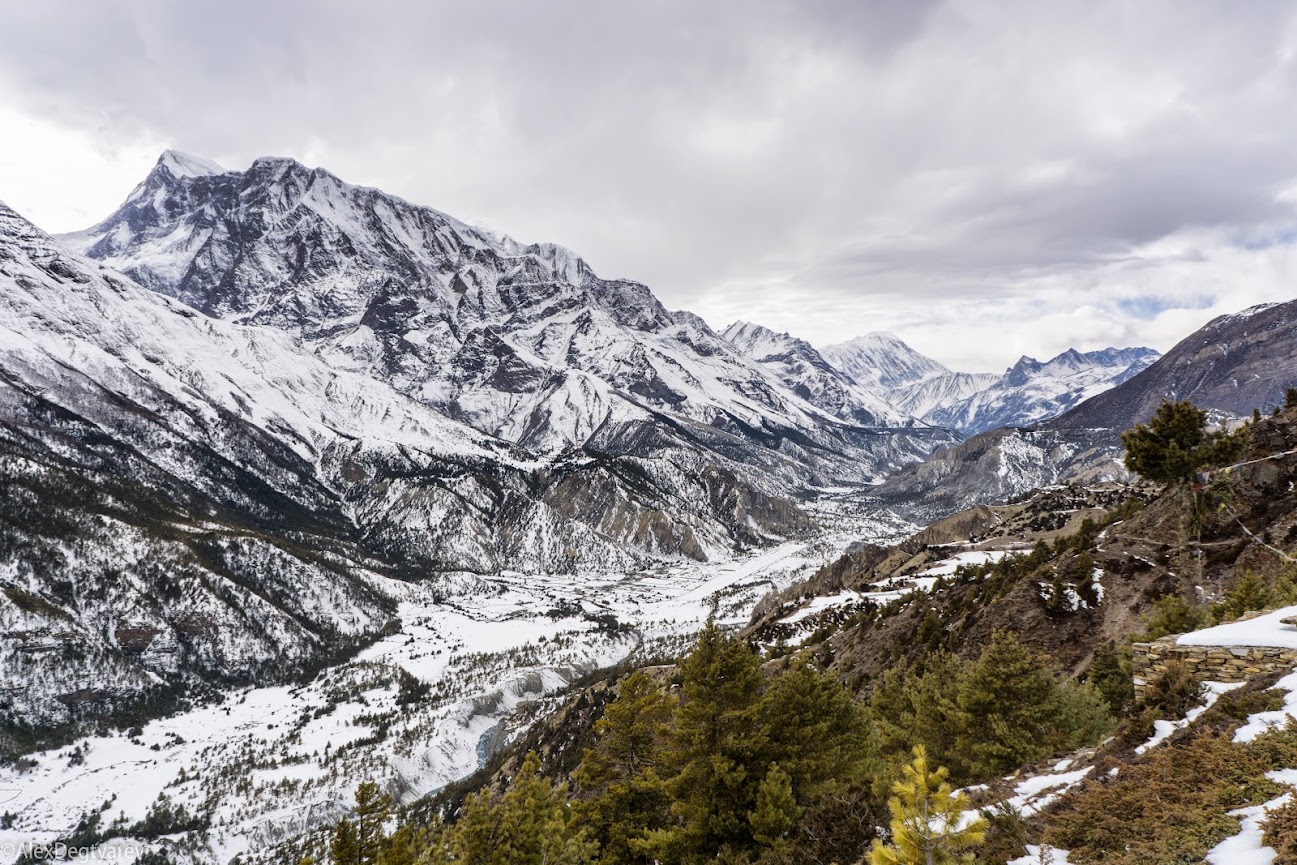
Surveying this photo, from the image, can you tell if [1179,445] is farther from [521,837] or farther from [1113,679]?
[521,837]

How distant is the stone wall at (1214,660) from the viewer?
1352cm

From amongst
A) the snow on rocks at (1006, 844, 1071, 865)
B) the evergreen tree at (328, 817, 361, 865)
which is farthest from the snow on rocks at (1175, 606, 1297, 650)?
the evergreen tree at (328, 817, 361, 865)

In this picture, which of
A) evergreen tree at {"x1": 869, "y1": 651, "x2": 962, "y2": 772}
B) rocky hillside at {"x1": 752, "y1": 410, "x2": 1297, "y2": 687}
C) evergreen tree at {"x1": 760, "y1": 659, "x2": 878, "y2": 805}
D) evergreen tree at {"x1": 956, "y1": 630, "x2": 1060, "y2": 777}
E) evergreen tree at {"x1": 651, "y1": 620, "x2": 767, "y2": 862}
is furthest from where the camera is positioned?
rocky hillside at {"x1": 752, "y1": 410, "x2": 1297, "y2": 687}

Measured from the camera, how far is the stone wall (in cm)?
1352

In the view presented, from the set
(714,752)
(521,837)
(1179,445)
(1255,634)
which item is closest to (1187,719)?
(1255,634)

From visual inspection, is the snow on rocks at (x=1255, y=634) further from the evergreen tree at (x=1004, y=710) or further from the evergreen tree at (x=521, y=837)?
the evergreen tree at (x=521, y=837)

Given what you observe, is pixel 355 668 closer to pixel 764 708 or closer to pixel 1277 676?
pixel 764 708

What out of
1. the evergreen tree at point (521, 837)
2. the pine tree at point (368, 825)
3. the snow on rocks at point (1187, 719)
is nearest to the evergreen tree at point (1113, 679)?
the snow on rocks at point (1187, 719)

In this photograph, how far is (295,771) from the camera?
405 feet

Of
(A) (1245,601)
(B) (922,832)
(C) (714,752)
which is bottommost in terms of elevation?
(C) (714,752)

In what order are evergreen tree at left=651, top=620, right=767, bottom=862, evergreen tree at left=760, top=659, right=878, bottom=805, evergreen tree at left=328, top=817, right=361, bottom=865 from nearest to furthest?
evergreen tree at left=651, top=620, right=767, bottom=862
evergreen tree at left=760, top=659, right=878, bottom=805
evergreen tree at left=328, top=817, right=361, bottom=865

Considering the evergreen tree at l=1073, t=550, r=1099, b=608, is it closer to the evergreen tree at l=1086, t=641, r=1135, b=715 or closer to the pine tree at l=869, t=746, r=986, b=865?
the evergreen tree at l=1086, t=641, r=1135, b=715

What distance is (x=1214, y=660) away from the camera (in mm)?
14469

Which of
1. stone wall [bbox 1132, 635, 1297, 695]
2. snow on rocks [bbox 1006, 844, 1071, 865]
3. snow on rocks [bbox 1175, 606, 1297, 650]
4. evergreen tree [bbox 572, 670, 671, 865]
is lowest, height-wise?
evergreen tree [bbox 572, 670, 671, 865]
